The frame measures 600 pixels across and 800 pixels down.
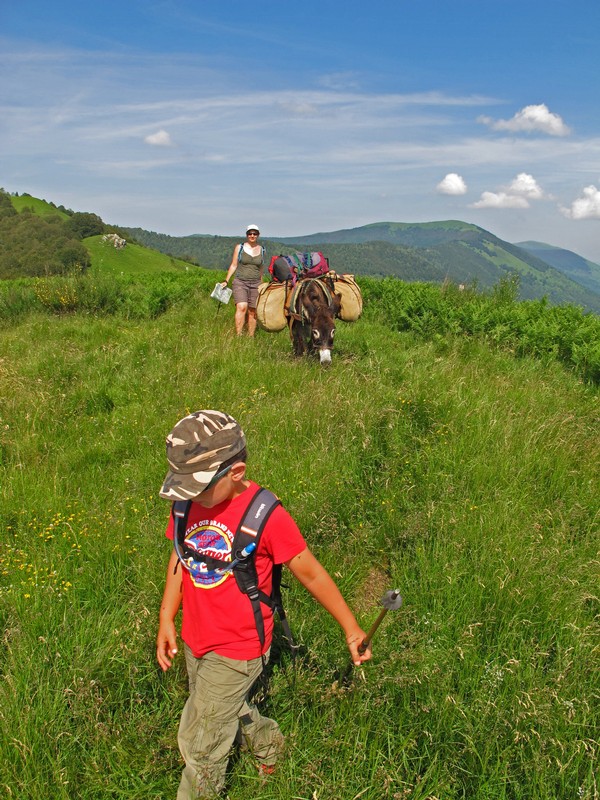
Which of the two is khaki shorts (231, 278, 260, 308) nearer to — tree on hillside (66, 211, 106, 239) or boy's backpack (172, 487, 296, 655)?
boy's backpack (172, 487, 296, 655)

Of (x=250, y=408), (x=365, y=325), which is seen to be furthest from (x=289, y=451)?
(x=365, y=325)

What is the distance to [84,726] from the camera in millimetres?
2359

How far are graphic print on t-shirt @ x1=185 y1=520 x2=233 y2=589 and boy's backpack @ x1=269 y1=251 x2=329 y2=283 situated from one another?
632cm

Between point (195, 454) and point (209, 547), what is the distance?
17.8 inches

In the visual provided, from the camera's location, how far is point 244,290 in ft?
32.3

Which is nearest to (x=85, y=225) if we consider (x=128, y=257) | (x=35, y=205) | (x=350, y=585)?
(x=128, y=257)

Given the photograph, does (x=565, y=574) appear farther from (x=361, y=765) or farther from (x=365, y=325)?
(x=365, y=325)

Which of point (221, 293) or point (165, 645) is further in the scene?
point (221, 293)

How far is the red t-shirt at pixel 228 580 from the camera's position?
217 cm

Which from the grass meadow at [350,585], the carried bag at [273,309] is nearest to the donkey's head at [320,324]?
the carried bag at [273,309]

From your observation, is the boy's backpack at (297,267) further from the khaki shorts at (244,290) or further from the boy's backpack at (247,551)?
the boy's backpack at (247,551)

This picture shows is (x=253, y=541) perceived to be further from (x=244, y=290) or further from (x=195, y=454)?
(x=244, y=290)

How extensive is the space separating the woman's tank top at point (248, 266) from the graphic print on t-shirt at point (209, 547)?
26.5ft

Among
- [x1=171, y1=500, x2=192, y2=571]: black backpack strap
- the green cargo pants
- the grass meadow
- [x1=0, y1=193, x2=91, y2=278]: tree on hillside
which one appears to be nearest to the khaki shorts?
the grass meadow
